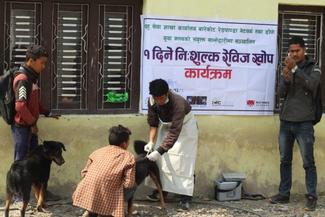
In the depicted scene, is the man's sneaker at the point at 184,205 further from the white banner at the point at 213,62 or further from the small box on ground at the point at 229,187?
the white banner at the point at 213,62

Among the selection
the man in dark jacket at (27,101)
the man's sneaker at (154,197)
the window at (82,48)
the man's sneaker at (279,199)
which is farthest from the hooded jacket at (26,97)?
the man's sneaker at (279,199)

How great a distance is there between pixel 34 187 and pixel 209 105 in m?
2.34

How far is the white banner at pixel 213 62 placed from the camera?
702cm

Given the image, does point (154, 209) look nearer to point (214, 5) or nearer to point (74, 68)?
point (74, 68)

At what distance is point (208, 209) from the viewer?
6.79m

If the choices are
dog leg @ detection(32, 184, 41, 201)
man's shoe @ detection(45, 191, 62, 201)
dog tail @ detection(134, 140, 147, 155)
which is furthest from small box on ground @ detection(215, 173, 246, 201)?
dog leg @ detection(32, 184, 41, 201)

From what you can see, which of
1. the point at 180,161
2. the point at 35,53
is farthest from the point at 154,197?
the point at 35,53

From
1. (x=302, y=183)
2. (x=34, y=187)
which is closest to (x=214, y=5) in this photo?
(x=302, y=183)

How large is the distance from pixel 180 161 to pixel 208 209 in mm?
709

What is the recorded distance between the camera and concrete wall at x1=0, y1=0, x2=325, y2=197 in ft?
22.7

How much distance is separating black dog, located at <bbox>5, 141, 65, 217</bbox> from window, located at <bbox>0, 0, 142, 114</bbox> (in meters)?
1.00

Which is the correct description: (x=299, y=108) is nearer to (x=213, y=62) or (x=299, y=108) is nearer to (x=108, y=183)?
(x=213, y=62)

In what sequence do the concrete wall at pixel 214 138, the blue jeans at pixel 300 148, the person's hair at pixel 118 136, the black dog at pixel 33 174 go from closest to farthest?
1. the person's hair at pixel 118 136
2. the black dog at pixel 33 174
3. the blue jeans at pixel 300 148
4. the concrete wall at pixel 214 138

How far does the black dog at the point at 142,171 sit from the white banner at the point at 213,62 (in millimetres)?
594
